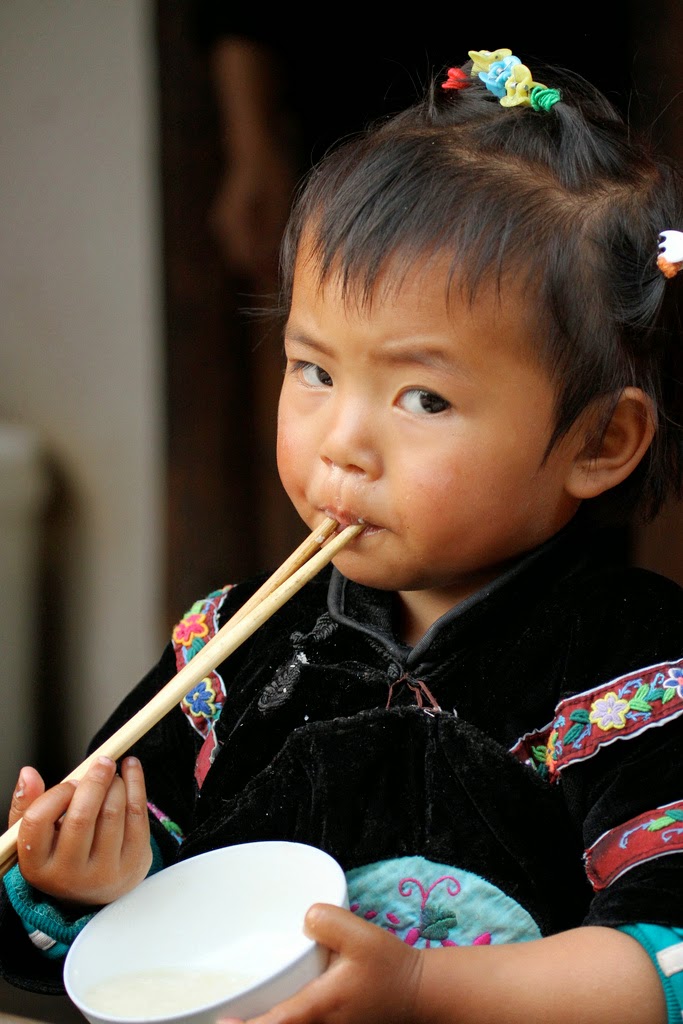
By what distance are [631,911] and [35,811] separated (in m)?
0.45

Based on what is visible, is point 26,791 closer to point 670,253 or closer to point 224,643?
point 224,643

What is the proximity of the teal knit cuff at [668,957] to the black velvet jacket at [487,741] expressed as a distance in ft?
0.08

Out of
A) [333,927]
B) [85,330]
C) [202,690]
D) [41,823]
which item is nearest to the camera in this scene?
[333,927]

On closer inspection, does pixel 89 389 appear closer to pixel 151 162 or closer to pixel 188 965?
pixel 151 162

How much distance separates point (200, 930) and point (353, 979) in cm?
20

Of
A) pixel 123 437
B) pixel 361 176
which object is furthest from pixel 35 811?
pixel 123 437

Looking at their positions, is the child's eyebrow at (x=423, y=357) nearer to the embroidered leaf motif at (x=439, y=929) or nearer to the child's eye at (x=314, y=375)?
the child's eye at (x=314, y=375)

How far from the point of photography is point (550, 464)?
1121 mm

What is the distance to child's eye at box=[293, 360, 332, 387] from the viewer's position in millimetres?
1153

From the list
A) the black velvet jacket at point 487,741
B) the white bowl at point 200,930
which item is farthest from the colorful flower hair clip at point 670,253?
the white bowl at point 200,930

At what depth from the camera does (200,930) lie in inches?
42.4

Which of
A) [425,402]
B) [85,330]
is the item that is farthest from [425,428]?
[85,330]

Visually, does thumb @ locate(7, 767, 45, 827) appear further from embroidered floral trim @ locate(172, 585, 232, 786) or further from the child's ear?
the child's ear

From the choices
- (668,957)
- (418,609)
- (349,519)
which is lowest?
(668,957)
